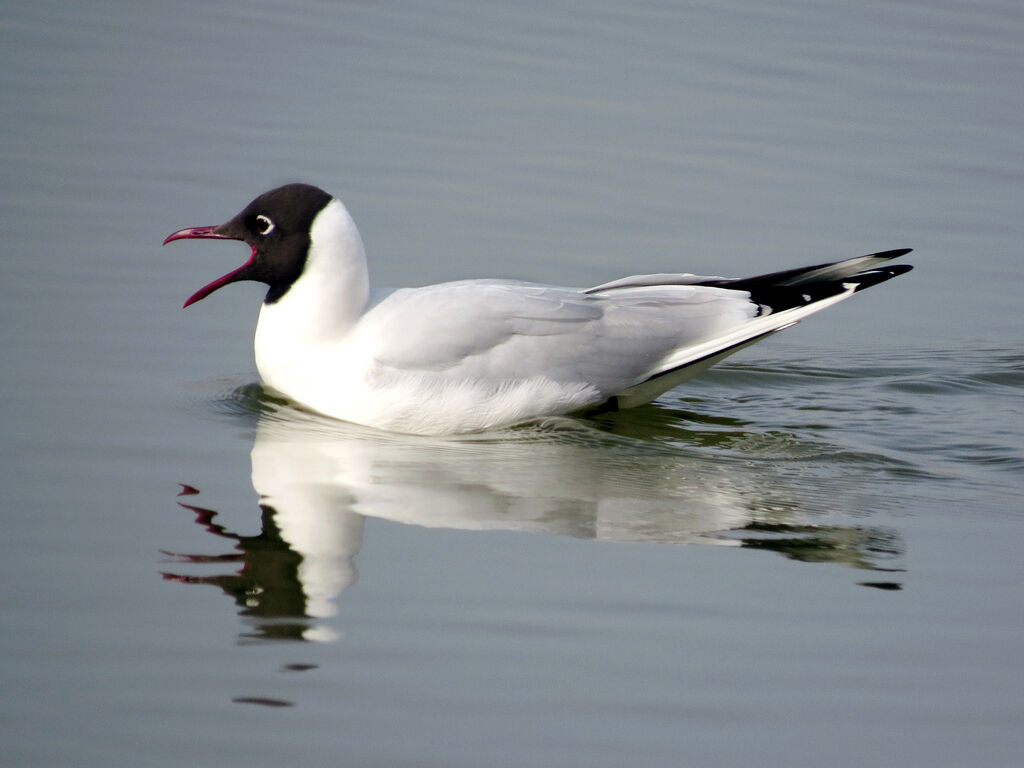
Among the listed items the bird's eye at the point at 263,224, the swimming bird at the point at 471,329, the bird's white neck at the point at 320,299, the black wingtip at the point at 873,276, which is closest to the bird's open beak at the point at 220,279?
the swimming bird at the point at 471,329

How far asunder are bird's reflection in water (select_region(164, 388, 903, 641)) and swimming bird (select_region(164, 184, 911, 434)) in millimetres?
166

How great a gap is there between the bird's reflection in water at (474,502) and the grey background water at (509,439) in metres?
0.02

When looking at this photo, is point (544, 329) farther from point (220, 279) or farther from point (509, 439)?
point (220, 279)

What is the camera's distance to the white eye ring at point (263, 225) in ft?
24.4

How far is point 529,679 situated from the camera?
183 inches

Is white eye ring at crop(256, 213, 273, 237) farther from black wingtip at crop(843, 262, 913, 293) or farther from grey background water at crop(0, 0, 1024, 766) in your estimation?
black wingtip at crop(843, 262, 913, 293)

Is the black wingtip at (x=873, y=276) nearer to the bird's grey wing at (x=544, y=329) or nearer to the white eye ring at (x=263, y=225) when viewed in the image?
the bird's grey wing at (x=544, y=329)

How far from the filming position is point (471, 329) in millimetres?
7016

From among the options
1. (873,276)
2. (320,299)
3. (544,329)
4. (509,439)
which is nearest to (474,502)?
(509,439)

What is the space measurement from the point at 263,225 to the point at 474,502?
2114mm

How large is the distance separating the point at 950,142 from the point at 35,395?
25.2 feet

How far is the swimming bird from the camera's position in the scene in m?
7.02

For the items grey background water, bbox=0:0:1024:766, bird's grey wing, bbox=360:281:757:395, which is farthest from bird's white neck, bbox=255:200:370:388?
grey background water, bbox=0:0:1024:766

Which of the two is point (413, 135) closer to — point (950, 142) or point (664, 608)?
point (950, 142)
